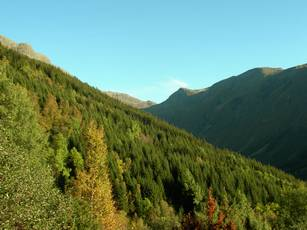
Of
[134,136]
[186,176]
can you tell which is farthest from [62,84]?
[186,176]

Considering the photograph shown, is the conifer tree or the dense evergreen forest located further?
the conifer tree

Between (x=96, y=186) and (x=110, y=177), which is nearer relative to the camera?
(x=96, y=186)

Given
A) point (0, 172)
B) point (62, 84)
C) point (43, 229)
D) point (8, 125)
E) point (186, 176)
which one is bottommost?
point (186, 176)

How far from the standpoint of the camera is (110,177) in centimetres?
9925

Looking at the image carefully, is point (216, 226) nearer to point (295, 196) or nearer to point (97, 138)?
point (97, 138)

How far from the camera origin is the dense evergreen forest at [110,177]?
108 feet

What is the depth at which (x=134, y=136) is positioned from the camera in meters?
163

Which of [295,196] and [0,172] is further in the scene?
[295,196]

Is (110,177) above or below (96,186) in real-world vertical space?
below

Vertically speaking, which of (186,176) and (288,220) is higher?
(186,176)

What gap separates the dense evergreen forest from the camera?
32938 millimetres

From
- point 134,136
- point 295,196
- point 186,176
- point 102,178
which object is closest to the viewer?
point 102,178

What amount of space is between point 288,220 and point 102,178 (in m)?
51.1

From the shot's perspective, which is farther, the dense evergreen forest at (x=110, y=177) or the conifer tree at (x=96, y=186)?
the conifer tree at (x=96, y=186)
